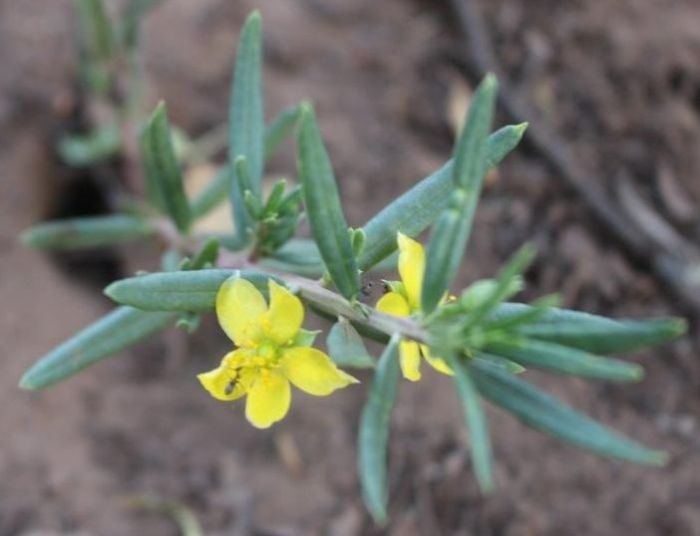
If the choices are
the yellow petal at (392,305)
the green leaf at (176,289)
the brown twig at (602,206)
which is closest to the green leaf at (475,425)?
the yellow petal at (392,305)

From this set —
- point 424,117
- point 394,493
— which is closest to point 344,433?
point 394,493

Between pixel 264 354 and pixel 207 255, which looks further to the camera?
pixel 207 255

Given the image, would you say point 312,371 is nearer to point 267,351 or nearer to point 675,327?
point 267,351

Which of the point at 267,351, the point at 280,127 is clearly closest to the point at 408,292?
the point at 267,351

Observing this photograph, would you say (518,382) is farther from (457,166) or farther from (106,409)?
(106,409)

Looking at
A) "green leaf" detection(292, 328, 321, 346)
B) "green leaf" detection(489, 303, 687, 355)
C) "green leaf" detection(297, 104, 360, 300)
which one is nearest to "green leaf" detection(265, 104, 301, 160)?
"green leaf" detection(297, 104, 360, 300)

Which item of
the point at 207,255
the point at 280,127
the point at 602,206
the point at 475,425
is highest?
the point at 280,127

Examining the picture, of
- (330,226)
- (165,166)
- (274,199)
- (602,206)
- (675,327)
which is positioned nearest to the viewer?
(675,327)
